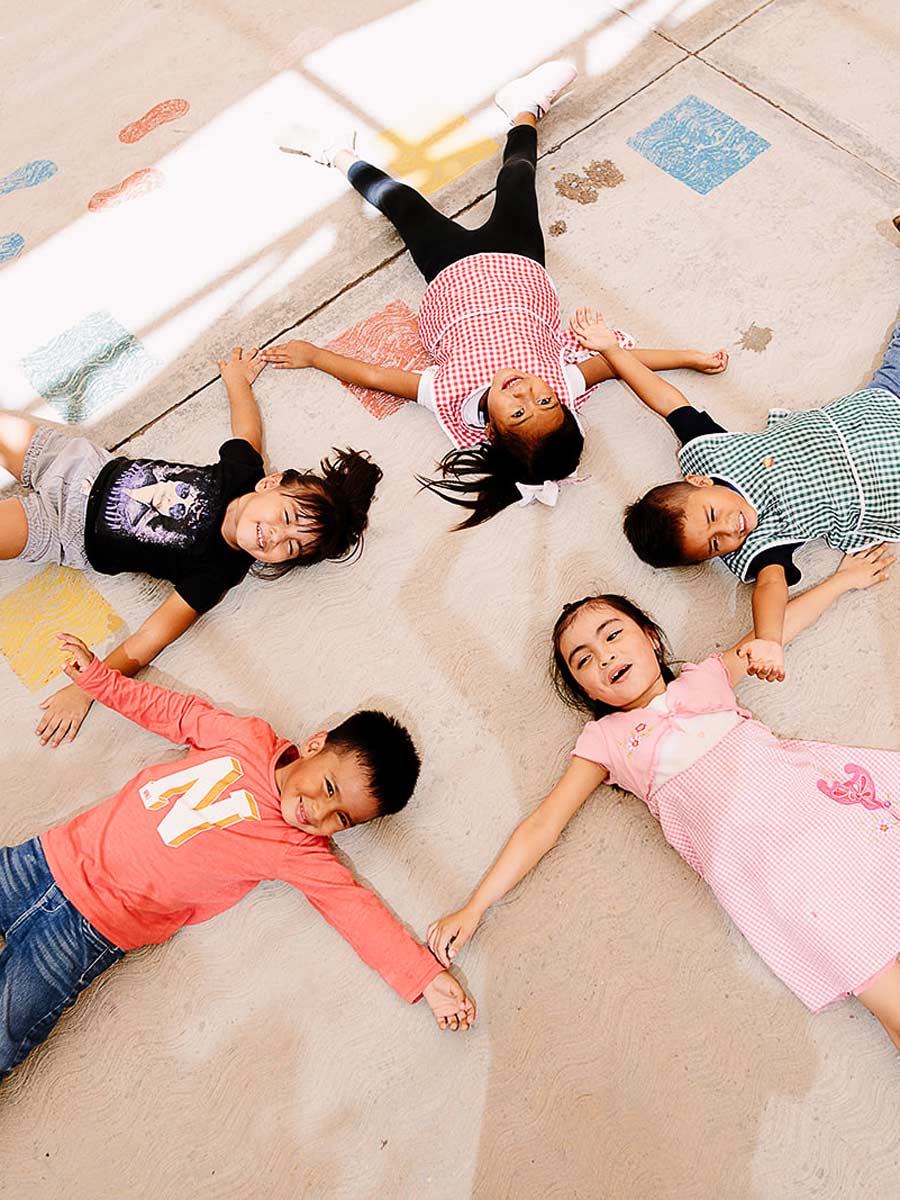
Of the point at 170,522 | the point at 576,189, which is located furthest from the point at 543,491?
the point at 576,189

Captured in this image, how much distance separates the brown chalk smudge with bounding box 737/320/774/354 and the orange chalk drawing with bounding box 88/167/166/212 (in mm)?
1407

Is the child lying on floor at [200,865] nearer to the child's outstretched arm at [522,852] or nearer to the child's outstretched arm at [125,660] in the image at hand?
the child's outstretched arm at [522,852]

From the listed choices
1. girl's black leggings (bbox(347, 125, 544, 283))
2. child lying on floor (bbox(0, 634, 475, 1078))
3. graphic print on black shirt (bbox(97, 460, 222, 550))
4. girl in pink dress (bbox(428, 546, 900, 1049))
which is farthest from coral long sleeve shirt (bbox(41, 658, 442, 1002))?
girl's black leggings (bbox(347, 125, 544, 283))

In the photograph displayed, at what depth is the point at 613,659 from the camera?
1529 millimetres

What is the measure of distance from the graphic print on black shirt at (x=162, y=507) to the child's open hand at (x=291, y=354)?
34cm

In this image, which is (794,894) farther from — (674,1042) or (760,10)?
(760,10)

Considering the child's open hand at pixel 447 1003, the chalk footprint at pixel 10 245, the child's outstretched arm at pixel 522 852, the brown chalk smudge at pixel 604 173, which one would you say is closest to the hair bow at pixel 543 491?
the child's outstretched arm at pixel 522 852

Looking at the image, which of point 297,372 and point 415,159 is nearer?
point 297,372

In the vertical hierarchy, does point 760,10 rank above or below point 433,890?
above

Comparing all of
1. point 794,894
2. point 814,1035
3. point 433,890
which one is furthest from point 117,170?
point 814,1035

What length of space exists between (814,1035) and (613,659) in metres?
0.65

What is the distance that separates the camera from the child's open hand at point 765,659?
156 centimetres

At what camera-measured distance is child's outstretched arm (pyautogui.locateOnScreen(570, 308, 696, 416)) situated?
71.7 inches

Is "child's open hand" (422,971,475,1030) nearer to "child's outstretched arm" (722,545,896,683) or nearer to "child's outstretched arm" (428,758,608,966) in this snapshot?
"child's outstretched arm" (428,758,608,966)
